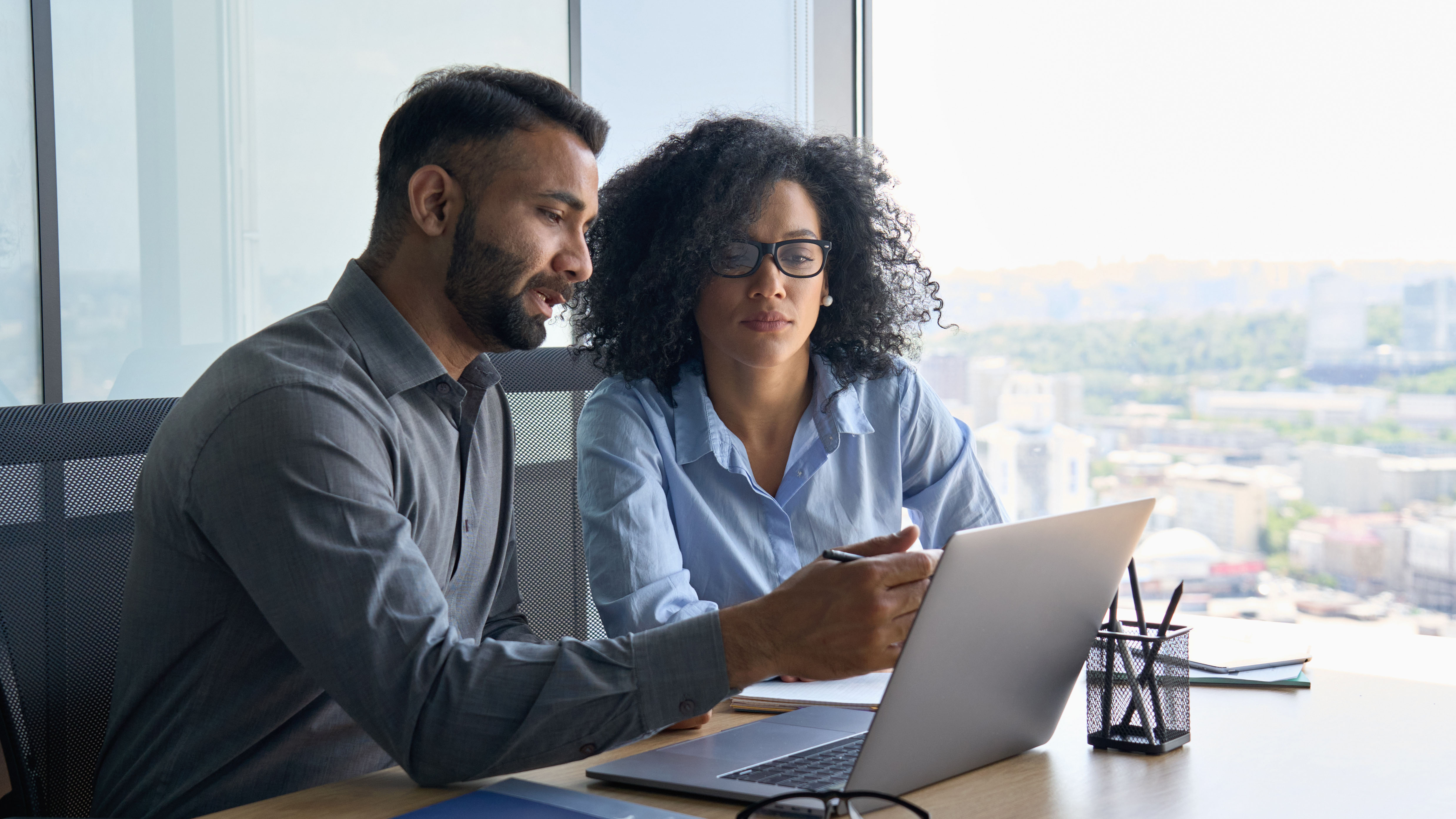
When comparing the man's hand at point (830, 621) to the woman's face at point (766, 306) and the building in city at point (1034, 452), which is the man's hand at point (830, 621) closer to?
the woman's face at point (766, 306)

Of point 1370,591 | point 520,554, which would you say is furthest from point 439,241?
point 1370,591

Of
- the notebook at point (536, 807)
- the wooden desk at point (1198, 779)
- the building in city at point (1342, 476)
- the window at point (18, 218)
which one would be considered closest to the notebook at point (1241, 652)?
the wooden desk at point (1198, 779)

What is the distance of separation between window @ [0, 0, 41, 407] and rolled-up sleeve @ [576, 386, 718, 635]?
104 centimetres

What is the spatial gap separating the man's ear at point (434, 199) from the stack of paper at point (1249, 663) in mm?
949

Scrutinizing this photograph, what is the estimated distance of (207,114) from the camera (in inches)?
86.2

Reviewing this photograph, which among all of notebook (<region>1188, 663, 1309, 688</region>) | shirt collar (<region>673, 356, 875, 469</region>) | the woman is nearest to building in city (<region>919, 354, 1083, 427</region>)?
the woman

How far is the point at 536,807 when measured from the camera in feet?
2.83

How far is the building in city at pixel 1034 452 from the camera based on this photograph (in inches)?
115

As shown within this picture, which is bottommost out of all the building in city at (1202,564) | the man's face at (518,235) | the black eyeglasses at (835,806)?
the building in city at (1202,564)

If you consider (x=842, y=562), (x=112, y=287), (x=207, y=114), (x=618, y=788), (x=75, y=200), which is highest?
(x=207, y=114)

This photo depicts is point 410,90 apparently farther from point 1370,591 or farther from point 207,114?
point 1370,591

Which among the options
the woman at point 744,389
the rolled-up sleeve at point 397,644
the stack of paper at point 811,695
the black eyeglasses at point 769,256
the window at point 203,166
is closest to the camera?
the rolled-up sleeve at point 397,644

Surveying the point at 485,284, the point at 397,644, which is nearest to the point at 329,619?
the point at 397,644

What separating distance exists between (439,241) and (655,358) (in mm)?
536
